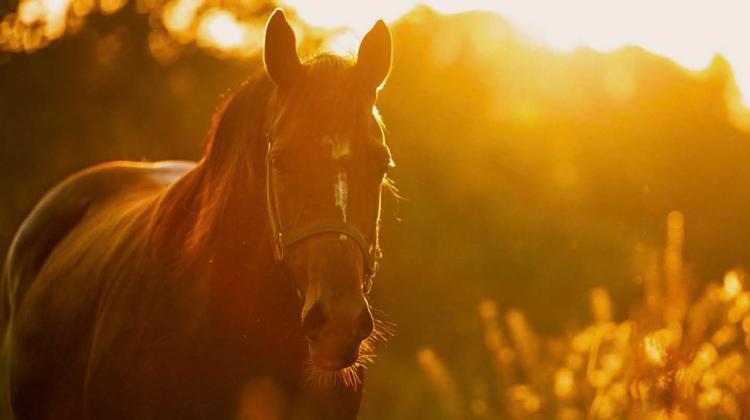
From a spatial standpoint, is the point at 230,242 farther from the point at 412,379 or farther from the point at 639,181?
the point at 639,181

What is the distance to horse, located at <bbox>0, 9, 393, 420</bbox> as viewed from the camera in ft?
12.0

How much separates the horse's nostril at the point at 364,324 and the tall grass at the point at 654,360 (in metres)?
0.59

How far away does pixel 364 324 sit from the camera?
3.49 meters

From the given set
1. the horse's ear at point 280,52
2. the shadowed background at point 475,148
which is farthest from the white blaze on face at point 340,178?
the shadowed background at point 475,148

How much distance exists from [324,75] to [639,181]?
1845 centimetres

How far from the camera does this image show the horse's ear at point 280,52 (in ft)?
13.1

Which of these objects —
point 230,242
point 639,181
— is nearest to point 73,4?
point 639,181

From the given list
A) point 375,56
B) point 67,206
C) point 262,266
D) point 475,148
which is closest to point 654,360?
point 262,266

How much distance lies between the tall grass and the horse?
571 mm

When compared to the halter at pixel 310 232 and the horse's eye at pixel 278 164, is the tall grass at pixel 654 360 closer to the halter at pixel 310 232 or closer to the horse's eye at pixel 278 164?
the halter at pixel 310 232

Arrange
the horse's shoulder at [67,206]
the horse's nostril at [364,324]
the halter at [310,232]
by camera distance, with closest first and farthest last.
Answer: the horse's nostril at [364,324] < the halter at [310,232] < the horse's shoulder at [67,206]

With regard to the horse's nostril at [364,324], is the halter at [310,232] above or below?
above

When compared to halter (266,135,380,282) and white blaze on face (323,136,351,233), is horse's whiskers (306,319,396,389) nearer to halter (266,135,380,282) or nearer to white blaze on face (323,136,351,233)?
halter (266,135,380,282)

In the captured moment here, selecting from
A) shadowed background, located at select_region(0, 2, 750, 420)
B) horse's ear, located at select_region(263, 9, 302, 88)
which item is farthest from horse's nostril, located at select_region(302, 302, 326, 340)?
shadowed background, located at select_region(0, 2, 750, 420)
